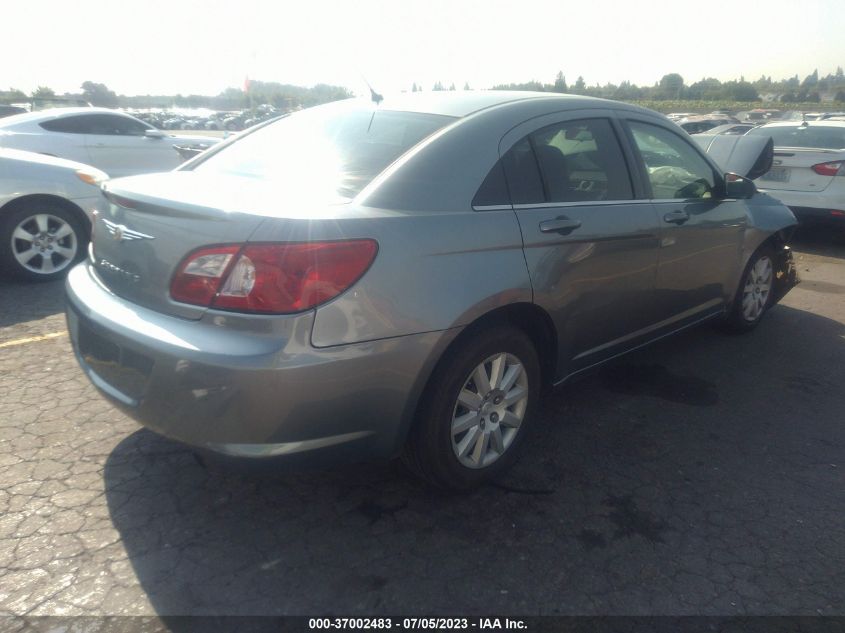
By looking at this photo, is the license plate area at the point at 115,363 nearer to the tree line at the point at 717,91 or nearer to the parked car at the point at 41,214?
the parked car at the point at 41,214

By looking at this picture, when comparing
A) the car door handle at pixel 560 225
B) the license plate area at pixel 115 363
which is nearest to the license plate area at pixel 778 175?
the car door handle at pixel 560 225

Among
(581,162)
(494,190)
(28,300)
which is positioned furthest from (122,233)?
(28,300)

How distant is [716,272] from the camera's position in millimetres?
4555

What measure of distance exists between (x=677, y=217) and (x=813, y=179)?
5.25 m

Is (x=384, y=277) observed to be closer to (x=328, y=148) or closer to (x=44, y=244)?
(x=328, y=148)

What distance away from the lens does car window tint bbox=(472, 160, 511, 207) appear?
2.91m

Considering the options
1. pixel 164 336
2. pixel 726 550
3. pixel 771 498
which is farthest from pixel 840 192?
pixel 164 336

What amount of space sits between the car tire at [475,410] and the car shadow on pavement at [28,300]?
333 centimetres

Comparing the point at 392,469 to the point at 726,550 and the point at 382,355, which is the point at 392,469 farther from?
the point at 726,550

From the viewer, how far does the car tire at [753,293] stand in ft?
16.5

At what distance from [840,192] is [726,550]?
22.0 feet

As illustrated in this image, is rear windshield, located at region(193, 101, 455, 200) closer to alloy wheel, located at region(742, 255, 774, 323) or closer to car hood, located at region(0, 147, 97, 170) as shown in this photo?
alloy wheel, located at region(742, 255, 774, 323)

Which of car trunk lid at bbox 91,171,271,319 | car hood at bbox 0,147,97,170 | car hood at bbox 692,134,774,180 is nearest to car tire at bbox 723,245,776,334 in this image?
car hood at bbox 692,134,774,180

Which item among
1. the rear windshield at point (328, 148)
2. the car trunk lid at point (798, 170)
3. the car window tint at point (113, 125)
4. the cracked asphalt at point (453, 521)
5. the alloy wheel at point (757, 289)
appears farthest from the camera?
the car window tint at point (113, 125)
